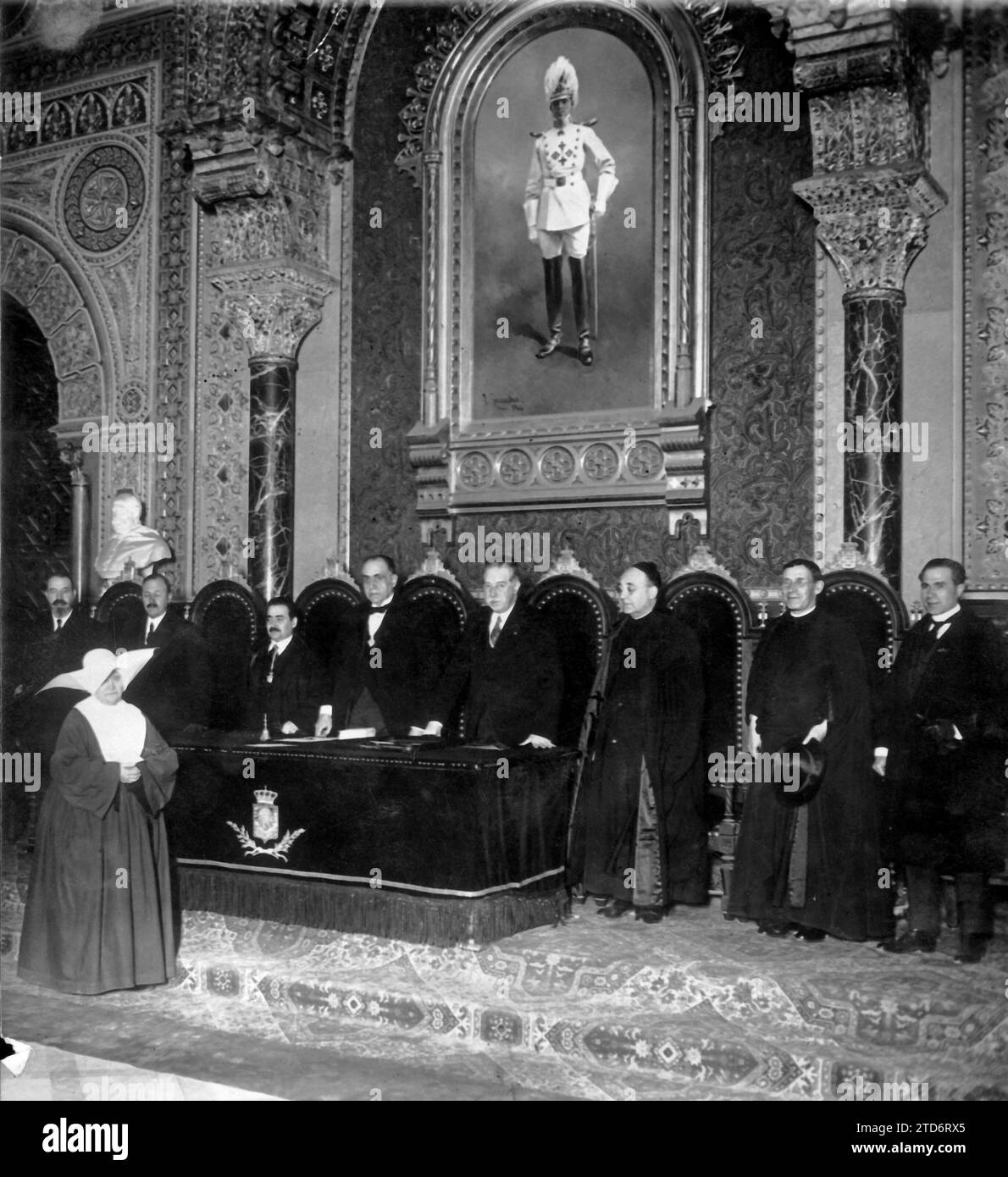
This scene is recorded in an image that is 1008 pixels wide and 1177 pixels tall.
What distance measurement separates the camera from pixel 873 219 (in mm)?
6328

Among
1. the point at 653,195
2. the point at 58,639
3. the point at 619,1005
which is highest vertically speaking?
the point at 653,195

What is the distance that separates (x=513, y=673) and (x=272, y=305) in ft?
10.5

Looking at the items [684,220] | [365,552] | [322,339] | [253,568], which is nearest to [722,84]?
[684,220]

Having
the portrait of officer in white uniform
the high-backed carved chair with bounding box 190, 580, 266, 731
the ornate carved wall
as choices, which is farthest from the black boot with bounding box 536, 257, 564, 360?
the ornate carved wall

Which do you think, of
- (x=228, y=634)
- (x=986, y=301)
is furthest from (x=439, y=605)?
(x=986, y=301)

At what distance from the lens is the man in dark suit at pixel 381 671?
6.73 metres

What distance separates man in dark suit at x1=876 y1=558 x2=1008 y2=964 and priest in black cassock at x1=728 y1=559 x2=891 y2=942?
0.16m

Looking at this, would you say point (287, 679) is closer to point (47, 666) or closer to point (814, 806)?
point (47, 666)

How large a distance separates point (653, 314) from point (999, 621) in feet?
8.43

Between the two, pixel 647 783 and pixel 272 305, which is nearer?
pixel 647 783

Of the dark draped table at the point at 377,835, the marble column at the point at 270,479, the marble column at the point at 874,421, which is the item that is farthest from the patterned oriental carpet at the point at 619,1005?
the marble column at the point at 270,479

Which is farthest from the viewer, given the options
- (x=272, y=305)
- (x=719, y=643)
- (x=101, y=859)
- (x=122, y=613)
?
(x=272, y=305)

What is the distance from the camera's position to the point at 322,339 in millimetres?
8195

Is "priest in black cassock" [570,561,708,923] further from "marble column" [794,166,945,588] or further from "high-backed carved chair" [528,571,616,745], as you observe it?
"marble column" [794,166,945,588]
